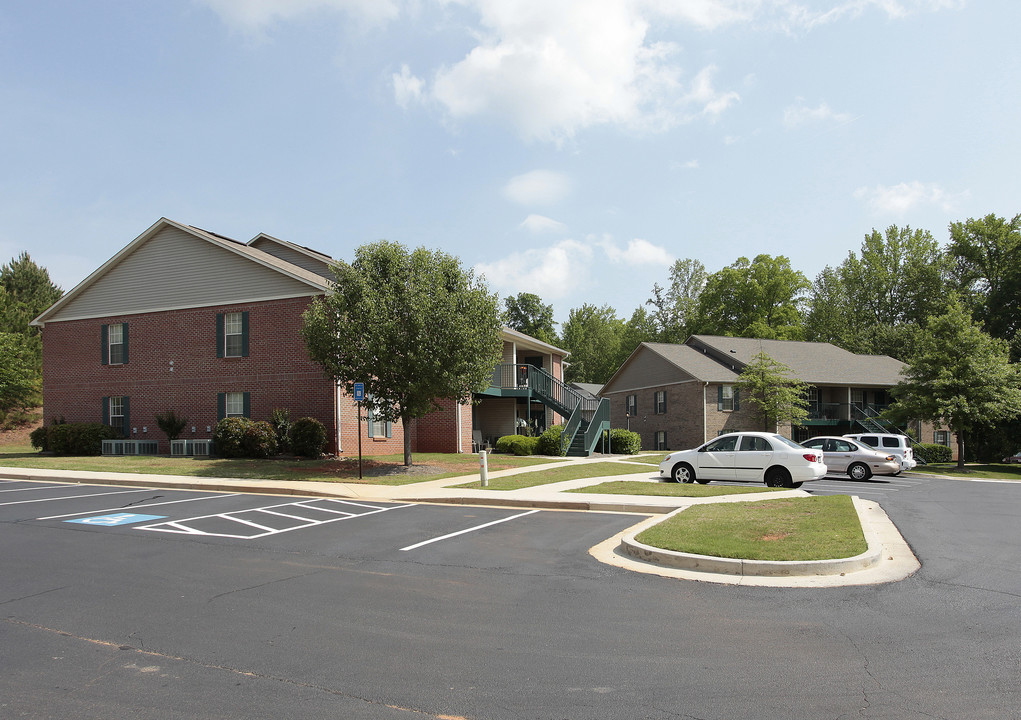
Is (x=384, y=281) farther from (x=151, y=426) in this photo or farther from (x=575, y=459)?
(x=151, y=426)

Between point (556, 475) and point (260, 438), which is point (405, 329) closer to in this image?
point (556, 475)

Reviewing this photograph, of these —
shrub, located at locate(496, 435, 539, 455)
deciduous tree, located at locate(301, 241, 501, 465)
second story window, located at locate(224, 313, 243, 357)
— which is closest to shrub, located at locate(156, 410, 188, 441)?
second story window, located at locate(224, 313, 243, 357)

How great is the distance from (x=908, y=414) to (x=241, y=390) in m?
30.7

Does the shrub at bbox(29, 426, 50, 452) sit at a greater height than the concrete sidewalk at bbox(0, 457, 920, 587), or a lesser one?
greater

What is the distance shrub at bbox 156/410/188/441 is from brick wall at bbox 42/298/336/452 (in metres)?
0.24

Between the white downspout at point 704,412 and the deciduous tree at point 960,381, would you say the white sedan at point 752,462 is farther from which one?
the white downspout at point 704,412

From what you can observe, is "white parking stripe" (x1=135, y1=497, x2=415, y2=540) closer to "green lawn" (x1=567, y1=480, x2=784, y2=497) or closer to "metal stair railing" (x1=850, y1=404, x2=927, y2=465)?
"green lawn" (x1=567, y1=480, x2=784, y2=497)

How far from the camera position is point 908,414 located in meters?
34.8

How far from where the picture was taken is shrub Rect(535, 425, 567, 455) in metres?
29.5

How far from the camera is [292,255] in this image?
31422 millimetres

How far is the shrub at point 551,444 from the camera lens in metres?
29.5

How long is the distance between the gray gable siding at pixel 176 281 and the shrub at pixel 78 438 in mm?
4881

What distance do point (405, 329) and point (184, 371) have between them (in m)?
12.5

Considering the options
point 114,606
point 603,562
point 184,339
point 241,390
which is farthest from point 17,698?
point 184,339
